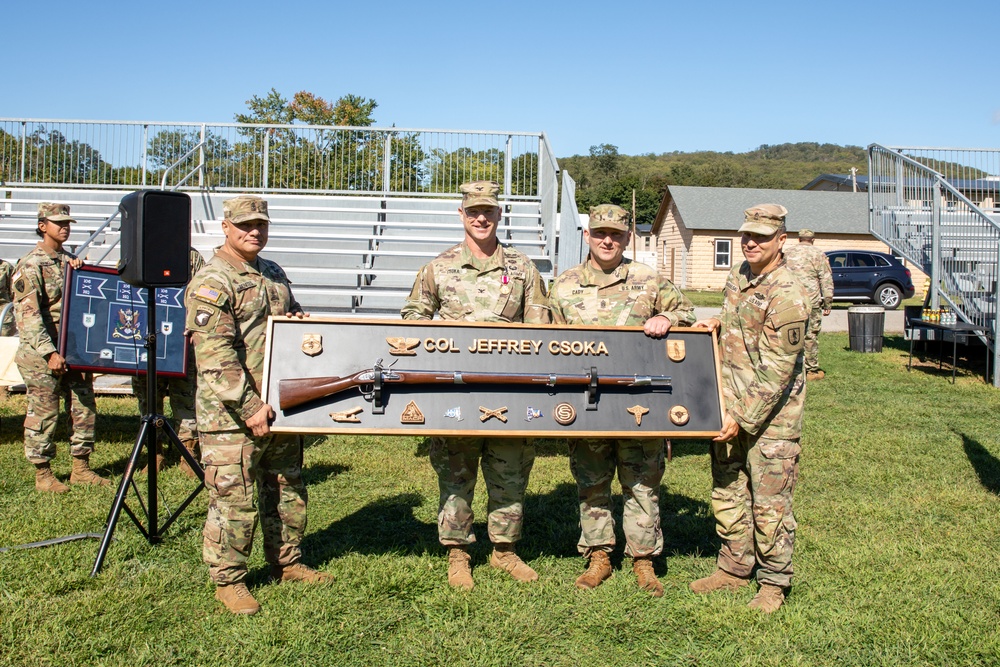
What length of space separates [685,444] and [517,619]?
460 centimetres

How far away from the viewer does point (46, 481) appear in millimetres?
6738

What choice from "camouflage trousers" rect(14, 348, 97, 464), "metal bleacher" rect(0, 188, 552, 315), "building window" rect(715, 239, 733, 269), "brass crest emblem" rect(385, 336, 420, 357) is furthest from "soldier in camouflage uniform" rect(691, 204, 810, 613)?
"building window" rect(715, 239, 733, 269)

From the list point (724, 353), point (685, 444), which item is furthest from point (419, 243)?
point (724, 353)

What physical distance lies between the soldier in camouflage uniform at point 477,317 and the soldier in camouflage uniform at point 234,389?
2.88ft

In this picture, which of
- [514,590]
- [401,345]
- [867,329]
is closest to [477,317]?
[401,345]

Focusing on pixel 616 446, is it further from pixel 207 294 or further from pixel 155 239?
pixel 155 239

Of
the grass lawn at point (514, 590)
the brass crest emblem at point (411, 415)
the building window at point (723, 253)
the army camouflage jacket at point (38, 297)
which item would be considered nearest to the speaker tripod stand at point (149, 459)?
the grass lawn at point (514, 590)

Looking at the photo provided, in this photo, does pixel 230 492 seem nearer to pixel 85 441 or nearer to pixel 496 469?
pixel 496 469

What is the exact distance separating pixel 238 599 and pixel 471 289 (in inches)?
83.8

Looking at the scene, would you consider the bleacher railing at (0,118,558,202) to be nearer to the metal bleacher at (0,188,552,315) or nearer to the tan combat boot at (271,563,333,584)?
the metal bleacher at (0,188,552,315)

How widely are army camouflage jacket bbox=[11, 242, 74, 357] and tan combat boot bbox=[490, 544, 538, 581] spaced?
4.36 metres

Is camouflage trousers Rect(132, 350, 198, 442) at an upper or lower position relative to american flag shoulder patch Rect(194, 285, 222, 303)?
lower

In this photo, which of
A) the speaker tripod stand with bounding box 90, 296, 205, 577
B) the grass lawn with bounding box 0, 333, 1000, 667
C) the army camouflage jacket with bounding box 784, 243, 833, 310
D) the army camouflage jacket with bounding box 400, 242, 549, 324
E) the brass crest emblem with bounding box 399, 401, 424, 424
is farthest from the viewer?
the army camouflage jacket with bounding box 784, 243, 833, 310

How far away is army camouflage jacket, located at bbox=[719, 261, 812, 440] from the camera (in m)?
4.19
